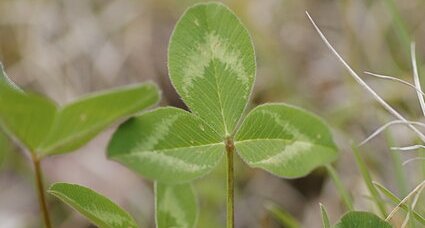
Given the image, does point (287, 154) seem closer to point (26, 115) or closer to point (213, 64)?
point (213, 64)

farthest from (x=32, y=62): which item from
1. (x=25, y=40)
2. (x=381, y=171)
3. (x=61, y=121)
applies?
(x=61, y=121)

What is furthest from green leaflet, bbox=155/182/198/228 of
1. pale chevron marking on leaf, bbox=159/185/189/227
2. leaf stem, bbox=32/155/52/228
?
leaf stem, bbox=32/155/52/228

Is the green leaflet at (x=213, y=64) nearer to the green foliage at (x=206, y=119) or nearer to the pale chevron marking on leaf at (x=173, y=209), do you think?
the green foliage at (x=206, y=119)

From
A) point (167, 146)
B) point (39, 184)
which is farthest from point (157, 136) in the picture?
point (39, 184)

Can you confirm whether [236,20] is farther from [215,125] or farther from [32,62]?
[32,62]

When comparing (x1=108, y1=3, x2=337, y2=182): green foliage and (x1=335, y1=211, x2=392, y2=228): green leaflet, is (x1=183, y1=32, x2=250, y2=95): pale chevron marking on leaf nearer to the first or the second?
(x1=108, y1=3, x2=337, y2=182): green foliage

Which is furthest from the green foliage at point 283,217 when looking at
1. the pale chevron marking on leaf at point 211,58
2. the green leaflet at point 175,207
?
the pale chevron marking on leaf at point 211,58
